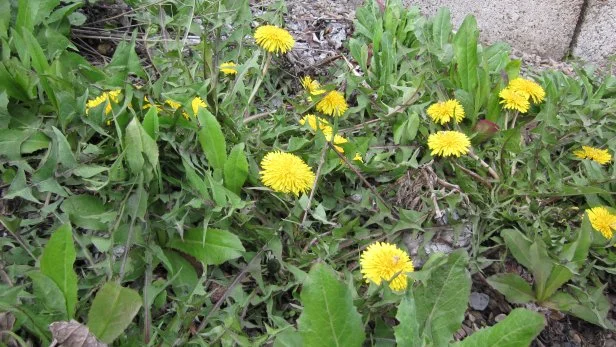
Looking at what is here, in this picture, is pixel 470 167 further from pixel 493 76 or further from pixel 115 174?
pixel 115 174

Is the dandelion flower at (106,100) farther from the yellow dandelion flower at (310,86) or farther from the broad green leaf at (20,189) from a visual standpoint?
the yellow dandelion flower at (310,86)

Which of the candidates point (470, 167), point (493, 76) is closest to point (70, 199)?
point (470, 167)

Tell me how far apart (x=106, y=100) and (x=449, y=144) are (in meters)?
1.06

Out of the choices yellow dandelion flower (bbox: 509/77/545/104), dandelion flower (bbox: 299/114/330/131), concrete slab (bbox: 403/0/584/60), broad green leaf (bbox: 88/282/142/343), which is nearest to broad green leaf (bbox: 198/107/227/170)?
dandelion flower (bbox: 299/114/330/131)

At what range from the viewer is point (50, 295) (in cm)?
125

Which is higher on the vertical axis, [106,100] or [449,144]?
[106,100]

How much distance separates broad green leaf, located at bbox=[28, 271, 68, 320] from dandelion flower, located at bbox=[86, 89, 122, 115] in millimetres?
546

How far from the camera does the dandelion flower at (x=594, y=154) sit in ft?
6.66

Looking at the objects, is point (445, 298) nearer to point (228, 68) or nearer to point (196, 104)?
point (196, 104)

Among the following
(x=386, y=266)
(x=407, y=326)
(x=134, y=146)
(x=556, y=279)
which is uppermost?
(x=134, y=146)

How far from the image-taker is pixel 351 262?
1.67 metres

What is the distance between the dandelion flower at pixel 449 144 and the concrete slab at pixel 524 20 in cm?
128

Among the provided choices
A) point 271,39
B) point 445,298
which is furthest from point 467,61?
point 445,298

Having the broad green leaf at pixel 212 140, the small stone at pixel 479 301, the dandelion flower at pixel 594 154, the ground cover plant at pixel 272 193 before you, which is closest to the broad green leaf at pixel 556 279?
the ground cover plant at pixel 272 193
